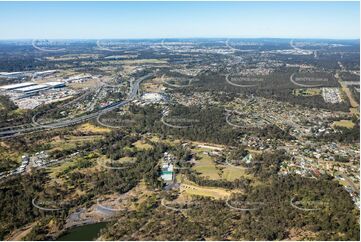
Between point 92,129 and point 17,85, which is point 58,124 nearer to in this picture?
point 92,129

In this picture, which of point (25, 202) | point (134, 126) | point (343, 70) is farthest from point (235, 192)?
point (343, 70)

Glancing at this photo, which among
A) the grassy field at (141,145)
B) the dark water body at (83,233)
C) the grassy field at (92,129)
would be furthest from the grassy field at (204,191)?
the grassy field at (92,129)

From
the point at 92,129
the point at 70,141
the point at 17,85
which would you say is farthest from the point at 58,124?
the point at 17,85

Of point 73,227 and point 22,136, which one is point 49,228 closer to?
point 73,227

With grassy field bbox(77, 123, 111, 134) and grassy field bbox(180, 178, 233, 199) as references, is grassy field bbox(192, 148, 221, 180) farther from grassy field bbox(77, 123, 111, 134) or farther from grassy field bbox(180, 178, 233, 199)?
grassy field bbox(77, 123, 111, 134)

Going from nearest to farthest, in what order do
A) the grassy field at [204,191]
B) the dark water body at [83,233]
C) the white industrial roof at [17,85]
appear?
the dark water body at [83,233], the grassy field at [204,191], the white industrial roof at [17,85]

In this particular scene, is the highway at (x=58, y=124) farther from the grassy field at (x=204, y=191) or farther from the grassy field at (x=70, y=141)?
the grassy field at (x=204, y=191)

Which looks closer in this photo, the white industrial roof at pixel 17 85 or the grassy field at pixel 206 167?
the grassy field at pixel 206 167

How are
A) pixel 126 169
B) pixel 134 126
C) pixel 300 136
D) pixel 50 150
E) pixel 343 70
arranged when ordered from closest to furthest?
pixel 126 169, pixel 50 150, pixel 300 136, pixel 134 126, pixel 343 70

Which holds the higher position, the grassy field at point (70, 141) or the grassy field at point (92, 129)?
the grassy field at point (70, 141)
